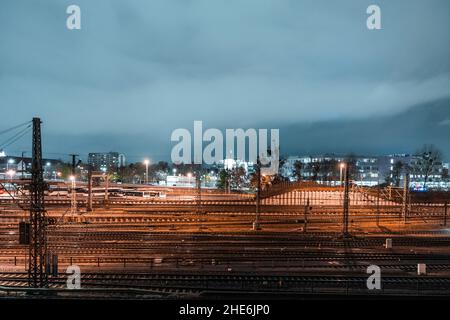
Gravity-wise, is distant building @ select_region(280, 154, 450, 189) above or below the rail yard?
above

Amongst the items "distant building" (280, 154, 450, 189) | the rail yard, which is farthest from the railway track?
"distant building" (280, 154, 450, 189)

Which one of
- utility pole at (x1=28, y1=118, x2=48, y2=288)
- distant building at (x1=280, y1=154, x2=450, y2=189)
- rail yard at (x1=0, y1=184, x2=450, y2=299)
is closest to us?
utility pole at (x1=28, y1=118, x2=48, y2=288)

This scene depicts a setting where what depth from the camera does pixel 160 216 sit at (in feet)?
84.7

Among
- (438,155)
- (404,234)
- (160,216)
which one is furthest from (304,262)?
(438,155)

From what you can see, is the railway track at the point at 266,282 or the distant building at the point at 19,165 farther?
the distant building at the point at 19,165

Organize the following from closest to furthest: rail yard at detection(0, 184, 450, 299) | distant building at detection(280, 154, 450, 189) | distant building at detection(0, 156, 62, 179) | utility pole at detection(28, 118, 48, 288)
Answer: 1. utility pole at detection(28, 118, 48, 288)
2. rail yard at detection(0, 184, 450, 299)
3. distant building at detection(0, 156, 62, 179)
4. distant building at detection(280, 154, 450, 189)

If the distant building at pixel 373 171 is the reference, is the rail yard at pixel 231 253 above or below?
below

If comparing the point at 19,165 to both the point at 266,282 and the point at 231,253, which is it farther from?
the point at 266,282

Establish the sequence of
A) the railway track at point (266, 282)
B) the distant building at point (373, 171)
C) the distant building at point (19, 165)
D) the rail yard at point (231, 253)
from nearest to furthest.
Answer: the rail yard at point (231, 253) < the railway track at point (266, 282) < the distant building at point (19, 165) < the distant building at point (373, 171)

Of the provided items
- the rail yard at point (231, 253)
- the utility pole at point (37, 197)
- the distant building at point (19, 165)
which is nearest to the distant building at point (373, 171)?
the rail yard at point (231, 253)

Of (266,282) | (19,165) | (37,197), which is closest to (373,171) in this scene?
(19,165)

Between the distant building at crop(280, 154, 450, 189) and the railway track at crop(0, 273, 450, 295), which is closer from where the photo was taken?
the railway track at crop(0, 273, 450, 295)

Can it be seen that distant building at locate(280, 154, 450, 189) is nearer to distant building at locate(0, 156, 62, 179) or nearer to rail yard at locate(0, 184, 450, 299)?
rail yard at locate(0, 184, 450, 299)

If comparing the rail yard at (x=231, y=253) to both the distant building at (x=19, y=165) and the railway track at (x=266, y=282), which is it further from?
the distant building at (x=19, y=165)
